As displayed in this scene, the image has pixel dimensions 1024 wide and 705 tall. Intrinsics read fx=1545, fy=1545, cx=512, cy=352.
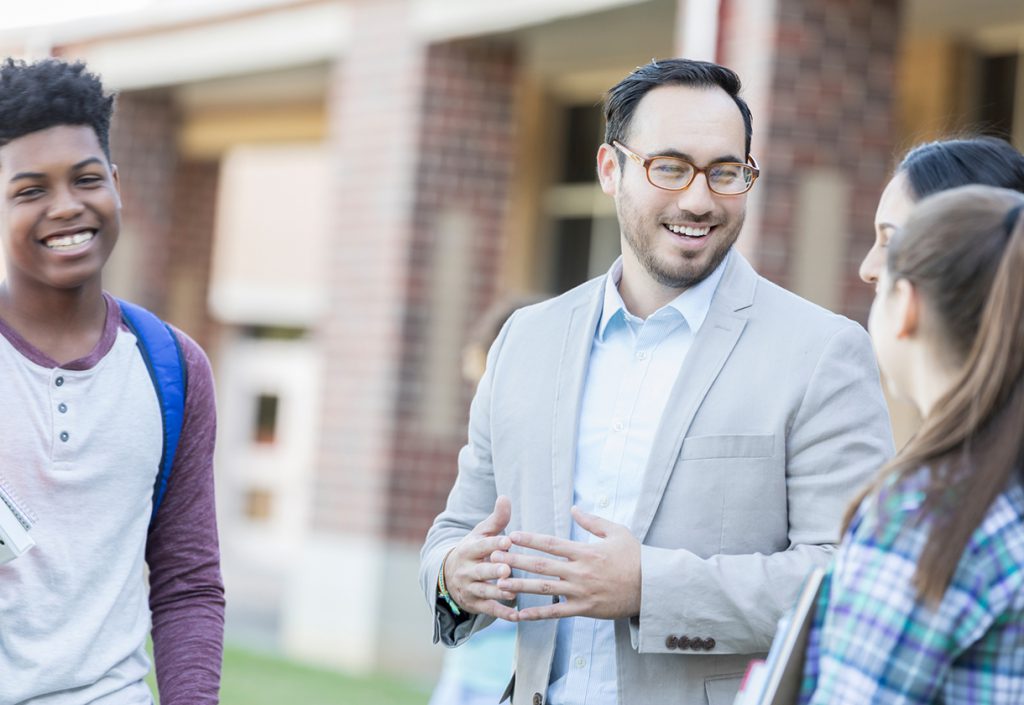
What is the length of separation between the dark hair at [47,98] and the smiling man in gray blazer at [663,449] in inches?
40.2

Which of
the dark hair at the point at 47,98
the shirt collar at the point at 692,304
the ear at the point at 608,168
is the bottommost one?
the shirt collar at the point at 692,304

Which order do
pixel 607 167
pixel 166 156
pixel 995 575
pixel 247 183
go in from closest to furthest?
pixel 995 575 → pixel 607 167 → pixel 166 156 → pixel 247 183

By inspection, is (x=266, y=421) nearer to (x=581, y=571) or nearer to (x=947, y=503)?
(x=581, y=571)

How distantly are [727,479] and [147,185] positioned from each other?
1120 cm

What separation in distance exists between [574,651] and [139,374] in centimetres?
104

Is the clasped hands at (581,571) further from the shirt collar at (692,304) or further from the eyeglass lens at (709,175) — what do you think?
the eyeglass lens at (709,175)

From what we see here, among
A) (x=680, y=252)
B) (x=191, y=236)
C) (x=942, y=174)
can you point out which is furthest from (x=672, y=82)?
(x=191, y=236)

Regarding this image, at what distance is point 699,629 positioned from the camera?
2902 mm

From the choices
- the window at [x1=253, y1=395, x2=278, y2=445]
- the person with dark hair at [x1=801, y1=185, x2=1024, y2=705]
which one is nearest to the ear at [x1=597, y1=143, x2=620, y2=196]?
the person with dark hair at [x1=801, y1=185, x2=1024, y2=705]

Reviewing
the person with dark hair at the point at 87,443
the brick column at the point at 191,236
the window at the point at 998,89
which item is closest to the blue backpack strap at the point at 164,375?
the person with dark hair at the point at 87,443

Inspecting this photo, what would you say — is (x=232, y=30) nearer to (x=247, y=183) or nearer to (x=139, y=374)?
(x=139, y=374)

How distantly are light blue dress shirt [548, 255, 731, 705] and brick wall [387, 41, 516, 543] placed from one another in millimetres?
6586

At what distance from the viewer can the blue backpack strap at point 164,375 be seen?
3.15 meters

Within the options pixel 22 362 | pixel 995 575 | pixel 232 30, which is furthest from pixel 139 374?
pixel 232 30
